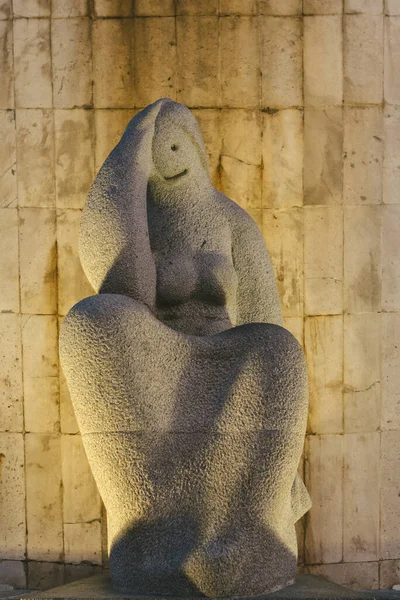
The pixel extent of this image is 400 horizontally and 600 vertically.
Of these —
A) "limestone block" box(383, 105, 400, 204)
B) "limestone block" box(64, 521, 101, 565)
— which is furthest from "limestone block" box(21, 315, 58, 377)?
"limestone block" box(383, 105, 400, 204)

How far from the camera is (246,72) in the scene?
5.48m

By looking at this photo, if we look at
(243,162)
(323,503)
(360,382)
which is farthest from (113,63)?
(323,503)

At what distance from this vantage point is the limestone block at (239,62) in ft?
17.9

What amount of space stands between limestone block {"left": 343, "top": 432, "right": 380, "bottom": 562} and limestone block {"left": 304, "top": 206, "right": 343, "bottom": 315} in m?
0.77

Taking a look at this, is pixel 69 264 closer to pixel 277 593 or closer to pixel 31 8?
pixel 31 8

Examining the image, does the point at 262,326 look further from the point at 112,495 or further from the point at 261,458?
the point at 112,495

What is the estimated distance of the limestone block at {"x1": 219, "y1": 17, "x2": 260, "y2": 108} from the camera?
5.46 meters

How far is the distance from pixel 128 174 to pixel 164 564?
1487 mm

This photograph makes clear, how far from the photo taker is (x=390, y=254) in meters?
5.51

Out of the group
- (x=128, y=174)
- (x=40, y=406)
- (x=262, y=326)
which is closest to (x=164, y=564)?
(x=262, y=326)

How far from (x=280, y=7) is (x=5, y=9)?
1.57 m

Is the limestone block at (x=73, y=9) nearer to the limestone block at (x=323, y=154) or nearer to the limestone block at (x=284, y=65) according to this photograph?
the limestone block at (x=284, y=65)

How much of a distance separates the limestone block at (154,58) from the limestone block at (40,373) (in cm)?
139

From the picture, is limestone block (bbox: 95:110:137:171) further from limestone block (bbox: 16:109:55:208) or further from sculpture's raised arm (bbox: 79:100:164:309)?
sculpture's raised arm (bbox: 79:100:164:309)
